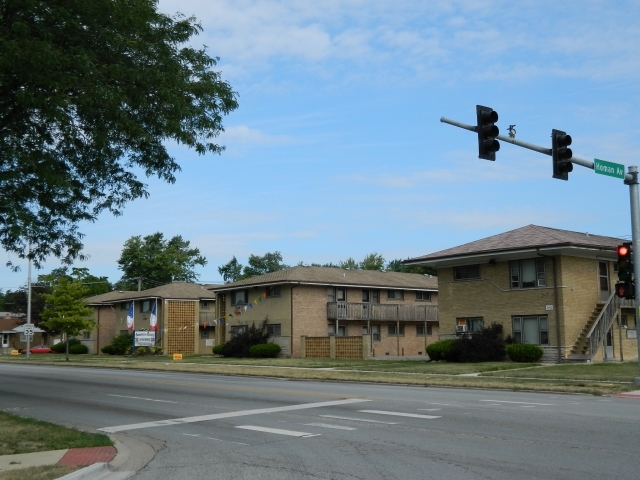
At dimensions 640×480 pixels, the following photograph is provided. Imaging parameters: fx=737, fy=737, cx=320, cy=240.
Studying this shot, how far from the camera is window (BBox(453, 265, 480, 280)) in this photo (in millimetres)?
38472

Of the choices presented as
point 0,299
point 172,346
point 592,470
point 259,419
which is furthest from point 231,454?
point 0,299

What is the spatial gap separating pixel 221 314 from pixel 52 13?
39.2m

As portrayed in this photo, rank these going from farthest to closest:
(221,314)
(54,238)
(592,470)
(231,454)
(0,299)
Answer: (0,299) → (221,314) → (54,238) → (231,454) → (592,470)

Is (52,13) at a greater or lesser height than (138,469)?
greater

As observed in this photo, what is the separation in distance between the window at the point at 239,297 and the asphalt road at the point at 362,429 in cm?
2974

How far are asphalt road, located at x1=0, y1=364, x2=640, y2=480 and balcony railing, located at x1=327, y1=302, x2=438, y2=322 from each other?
1090 inches

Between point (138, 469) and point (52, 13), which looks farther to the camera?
point (52, 13)

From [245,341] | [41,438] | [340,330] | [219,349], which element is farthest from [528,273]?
[41,438]

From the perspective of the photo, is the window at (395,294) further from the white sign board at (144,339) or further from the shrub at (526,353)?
the shrub at (526,353)

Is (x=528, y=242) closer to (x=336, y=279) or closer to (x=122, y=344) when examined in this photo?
(x=336, y=279)

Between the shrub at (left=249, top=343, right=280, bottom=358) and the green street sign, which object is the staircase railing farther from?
the shrub at (left=249, top=343, right=280, bottom=358)

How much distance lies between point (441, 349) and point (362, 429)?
80.8 feet

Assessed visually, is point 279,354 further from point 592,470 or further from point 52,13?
point 592,470

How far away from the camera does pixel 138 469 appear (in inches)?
399
